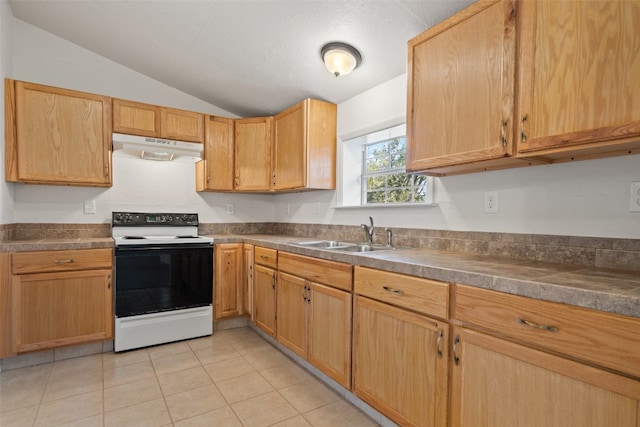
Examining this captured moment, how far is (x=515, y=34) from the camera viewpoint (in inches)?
54.5

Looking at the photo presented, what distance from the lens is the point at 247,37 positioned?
2355 mm

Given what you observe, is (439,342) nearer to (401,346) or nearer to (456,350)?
(456,350)

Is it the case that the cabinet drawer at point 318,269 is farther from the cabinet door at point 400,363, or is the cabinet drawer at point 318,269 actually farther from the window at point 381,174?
the window at point 381,174

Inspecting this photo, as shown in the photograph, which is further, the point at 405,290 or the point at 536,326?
the point at 405,290

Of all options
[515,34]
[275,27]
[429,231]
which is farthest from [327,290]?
[275,27]

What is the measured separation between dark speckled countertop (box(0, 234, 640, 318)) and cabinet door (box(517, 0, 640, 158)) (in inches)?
19.1

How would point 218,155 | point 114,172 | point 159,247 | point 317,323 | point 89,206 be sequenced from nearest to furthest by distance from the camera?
point 317,323
point 159,247
point 89,206
point 114,172
point 218,155

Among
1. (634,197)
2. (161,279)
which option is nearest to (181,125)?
(161,279)

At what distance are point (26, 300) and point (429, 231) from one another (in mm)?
2860

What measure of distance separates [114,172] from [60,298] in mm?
1235

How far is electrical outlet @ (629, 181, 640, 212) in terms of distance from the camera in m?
1.31

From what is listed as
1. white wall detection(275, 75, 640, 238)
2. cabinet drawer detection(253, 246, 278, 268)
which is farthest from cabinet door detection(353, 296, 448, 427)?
cabinet drawer detection(253, 246, 278, 268)

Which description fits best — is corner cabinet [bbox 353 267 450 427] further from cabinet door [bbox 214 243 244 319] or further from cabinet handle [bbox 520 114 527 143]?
cabinet door [bbox 214 243 244 319]

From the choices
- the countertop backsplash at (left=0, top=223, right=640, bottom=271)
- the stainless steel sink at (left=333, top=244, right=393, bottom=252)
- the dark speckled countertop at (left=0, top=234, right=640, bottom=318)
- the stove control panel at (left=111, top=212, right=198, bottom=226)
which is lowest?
the stainless steel sink at (left=333, top=244, right=393, bottom=252)
